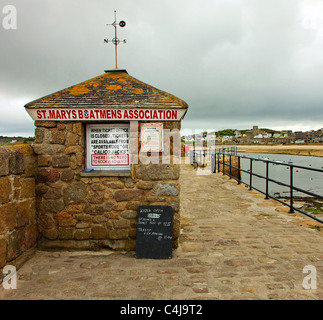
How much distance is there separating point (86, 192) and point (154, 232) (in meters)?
1.19

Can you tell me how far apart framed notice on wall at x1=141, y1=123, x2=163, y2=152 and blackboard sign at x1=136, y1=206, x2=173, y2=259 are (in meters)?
0.92

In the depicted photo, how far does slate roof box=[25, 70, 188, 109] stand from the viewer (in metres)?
3.63

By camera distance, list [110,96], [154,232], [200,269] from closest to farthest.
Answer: [200,269], [154,232], [110,96]

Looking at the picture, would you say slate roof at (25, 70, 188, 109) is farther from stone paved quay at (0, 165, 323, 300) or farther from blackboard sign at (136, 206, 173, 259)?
stone paved quay at (0, 165, 323, 300)

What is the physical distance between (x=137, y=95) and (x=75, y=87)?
3.58 feet

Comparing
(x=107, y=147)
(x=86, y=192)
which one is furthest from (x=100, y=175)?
(x=107, y=147)

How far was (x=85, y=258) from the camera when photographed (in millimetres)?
3555

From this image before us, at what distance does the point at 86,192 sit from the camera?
147 inches

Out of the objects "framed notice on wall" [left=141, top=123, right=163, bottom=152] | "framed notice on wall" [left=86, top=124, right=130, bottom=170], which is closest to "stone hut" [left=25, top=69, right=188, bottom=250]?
"framed notice on wall" [left=141, top=123, right=163, bottom=152]

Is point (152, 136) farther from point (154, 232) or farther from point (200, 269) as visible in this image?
point (200, 269)

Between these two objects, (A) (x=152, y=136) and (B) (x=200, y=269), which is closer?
(B) (x=200, y=269)

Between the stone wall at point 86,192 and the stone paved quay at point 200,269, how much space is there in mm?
352

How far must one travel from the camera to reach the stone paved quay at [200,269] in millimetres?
2701

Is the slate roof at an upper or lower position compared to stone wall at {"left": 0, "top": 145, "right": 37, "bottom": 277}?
upper
